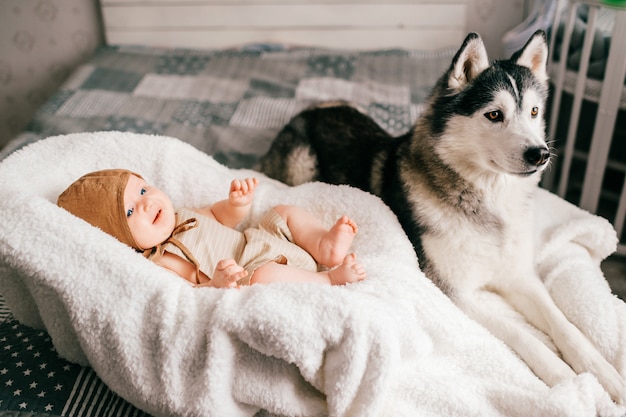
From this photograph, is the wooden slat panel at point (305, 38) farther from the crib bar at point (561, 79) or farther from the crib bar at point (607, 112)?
the crib bar at point (607, 112)

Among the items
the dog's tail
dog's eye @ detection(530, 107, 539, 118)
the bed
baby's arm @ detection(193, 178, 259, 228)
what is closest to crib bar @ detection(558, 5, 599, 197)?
the bed

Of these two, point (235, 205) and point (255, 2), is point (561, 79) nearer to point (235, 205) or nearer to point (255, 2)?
point (235, 205)

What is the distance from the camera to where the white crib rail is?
188 cm

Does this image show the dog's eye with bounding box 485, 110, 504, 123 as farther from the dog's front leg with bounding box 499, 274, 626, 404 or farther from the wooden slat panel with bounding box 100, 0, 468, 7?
the wooden slat panel with bounding box 100, 0, 468, 7

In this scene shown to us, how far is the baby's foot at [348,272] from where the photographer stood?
1.23 meters

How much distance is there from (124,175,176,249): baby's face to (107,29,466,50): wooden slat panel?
179 cm

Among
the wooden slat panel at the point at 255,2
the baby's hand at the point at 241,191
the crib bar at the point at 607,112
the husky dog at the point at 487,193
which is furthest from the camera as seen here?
the wooden slat panel at the point at 255,2

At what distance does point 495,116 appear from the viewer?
4.34ft

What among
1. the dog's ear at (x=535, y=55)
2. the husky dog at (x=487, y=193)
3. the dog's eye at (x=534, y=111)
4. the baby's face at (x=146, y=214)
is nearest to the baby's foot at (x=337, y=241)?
the husky dog at (x=487, y=193)

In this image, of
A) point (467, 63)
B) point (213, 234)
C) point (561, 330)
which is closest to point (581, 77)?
point (467, 63)

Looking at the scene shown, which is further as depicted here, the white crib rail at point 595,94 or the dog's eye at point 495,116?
the white crib rail at point 595,94

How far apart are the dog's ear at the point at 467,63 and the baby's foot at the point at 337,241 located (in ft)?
1.51

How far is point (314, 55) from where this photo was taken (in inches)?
110

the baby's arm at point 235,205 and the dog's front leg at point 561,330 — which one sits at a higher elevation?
the baby's arm at point 235,205
